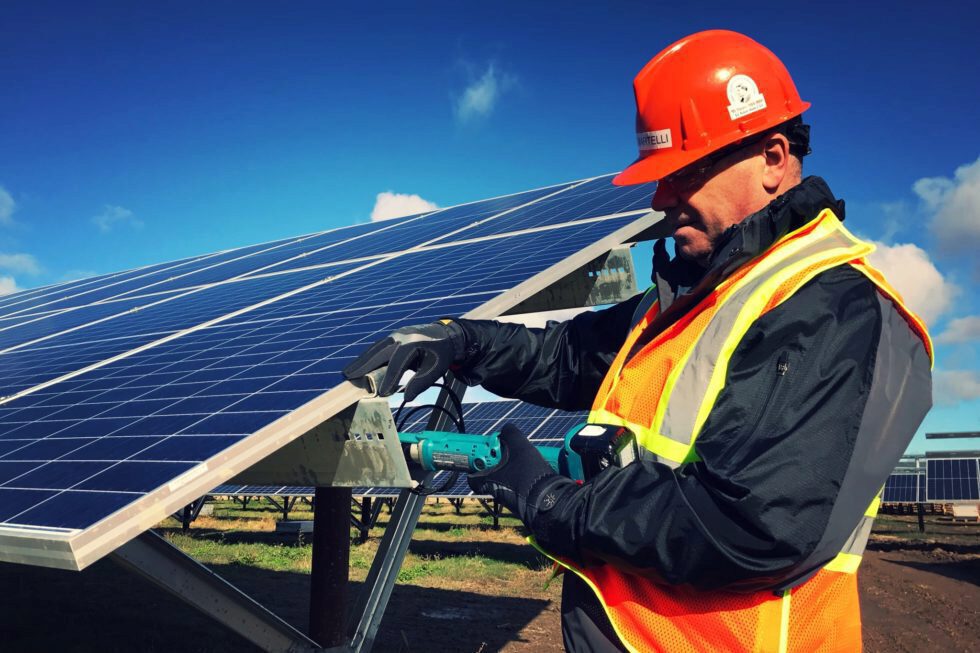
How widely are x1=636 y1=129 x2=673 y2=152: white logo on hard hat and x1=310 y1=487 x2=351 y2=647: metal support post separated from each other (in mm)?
4182

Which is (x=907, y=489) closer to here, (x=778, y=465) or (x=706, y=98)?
(x=706, y=98)

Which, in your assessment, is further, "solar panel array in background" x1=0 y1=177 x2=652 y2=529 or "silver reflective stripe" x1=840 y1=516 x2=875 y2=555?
"solar panel array in background" x1=0 y1=177 x2=652 y2=529

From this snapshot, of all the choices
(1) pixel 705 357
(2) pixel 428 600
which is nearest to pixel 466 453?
(1) pixel 705 357

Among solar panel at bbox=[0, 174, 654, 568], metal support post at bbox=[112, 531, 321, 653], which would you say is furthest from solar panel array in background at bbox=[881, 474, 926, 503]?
metal support post at bbox=[112, 531, 321, 653]

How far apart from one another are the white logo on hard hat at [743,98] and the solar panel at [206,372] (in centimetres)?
199

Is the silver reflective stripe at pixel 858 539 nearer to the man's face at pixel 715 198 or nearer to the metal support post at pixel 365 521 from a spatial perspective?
the man's face at pixel 715 198

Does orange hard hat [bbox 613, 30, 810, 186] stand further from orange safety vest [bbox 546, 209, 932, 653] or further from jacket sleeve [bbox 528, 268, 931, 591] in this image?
jacket sleeve [bbox 528, 268, 931, 591]

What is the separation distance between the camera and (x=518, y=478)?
2.59 meters

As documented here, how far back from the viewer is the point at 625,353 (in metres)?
2.83

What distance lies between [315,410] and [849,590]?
84.1 inches

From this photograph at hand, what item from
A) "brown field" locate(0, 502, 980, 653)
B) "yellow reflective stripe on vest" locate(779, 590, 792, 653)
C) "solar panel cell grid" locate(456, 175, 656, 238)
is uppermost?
"solar panel cell grid" locate(456, 175, 656, 238)

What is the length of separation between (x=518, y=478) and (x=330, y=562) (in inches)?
162

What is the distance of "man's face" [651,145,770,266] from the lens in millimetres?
2586

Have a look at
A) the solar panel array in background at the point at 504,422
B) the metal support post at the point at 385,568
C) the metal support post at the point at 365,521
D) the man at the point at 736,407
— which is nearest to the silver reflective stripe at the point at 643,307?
the man at the point at 736,407
